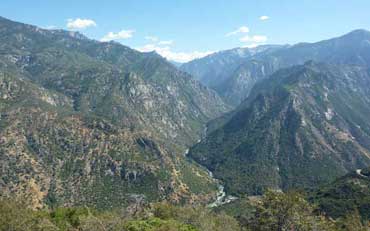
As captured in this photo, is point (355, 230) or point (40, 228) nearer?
point (40, 228)

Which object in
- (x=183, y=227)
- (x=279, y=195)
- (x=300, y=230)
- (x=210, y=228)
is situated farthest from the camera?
(x=210, y=228)

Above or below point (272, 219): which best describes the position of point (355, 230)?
below

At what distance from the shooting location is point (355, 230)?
159875 millimetres

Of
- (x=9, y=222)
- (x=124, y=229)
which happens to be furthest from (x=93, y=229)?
(x=9, y=222)

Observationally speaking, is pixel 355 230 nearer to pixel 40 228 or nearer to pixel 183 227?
pixel 183 227

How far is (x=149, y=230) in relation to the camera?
14525cm

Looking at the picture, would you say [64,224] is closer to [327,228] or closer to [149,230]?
[149,230]

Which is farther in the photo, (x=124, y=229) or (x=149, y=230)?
(x=124, y=229)

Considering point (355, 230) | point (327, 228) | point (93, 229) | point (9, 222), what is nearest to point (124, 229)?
point (93, 229)

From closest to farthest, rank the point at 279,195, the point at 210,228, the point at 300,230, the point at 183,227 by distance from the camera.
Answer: the point at 300,230
the point at 279,195
the point at 183,227
the point at 210,228

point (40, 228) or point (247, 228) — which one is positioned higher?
point (40, 228)

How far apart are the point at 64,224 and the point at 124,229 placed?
Result: 122 feet

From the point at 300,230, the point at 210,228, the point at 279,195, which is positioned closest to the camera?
the point at 300,230

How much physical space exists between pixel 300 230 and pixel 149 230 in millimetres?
47160
